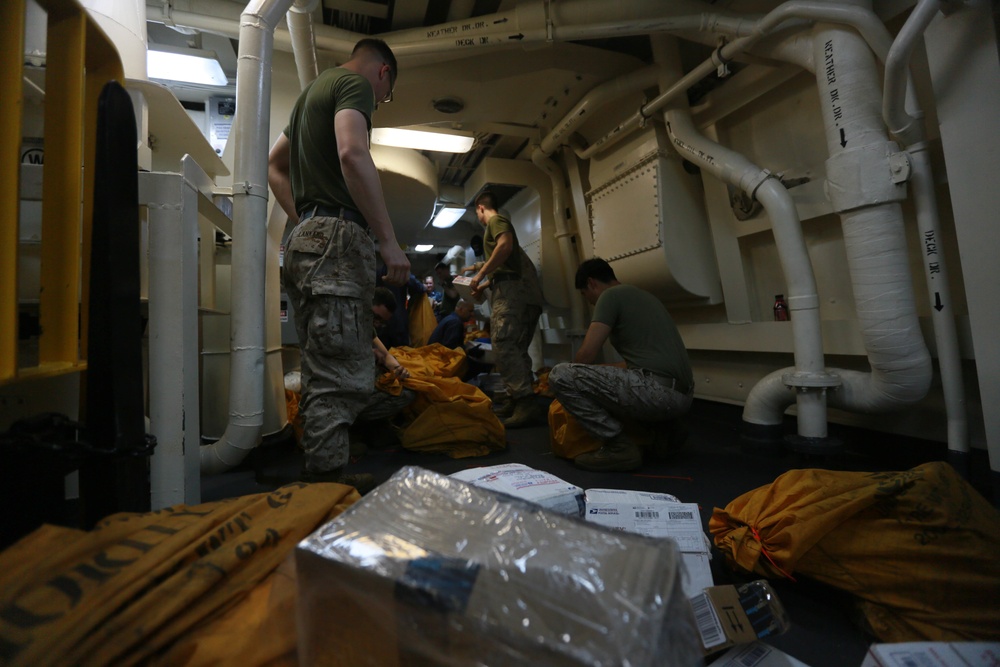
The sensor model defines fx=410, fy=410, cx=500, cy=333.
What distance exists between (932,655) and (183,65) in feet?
14.4

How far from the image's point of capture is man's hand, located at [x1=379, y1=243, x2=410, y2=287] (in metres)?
1.48

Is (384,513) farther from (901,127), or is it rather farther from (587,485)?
(901,127)

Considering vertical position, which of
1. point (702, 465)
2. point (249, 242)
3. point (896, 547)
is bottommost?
point (702, 465)

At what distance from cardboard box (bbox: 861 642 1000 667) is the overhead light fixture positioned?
4.20m

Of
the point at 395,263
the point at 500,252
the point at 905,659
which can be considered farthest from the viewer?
the point at 500,252

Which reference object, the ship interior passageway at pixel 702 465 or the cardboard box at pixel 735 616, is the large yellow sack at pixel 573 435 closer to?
the ship interior passageway at pixel 702 465

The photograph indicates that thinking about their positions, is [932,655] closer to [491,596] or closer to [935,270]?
[491,596]

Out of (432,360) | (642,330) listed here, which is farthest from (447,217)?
(642,330)

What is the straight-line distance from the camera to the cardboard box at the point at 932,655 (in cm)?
66

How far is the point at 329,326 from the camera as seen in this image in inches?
56.1

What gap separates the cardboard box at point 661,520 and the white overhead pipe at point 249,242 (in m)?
1.21

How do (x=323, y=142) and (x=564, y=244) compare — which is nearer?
(x=323, y=142)

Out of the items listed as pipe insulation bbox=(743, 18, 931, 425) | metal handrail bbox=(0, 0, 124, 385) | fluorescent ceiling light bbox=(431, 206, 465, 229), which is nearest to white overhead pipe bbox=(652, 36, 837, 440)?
pipe insulation bbox=(743, 18, 931, 425)

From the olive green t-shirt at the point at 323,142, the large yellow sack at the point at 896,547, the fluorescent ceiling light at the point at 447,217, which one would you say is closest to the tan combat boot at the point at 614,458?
the large yellow sack at the point at 896,547
